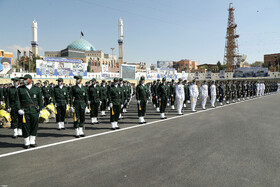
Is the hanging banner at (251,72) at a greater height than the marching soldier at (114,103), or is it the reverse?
the hanging banner at (251,72)

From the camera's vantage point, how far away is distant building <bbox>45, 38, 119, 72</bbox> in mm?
110188

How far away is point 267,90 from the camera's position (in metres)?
32.2

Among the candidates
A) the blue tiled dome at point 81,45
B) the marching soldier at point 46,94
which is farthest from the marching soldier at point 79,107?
the blue tiled dome at point 81,45

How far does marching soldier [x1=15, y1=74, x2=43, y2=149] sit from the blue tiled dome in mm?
129327

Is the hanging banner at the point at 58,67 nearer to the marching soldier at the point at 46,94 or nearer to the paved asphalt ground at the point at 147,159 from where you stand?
the marching soldier at the point at 46,94

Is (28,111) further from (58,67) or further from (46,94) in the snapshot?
(58,67)

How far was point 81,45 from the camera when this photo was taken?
131m

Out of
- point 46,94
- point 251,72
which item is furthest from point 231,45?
point 46,94

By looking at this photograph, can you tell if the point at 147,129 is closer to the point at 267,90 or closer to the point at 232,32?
the point at 267,90

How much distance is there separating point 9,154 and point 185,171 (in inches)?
181

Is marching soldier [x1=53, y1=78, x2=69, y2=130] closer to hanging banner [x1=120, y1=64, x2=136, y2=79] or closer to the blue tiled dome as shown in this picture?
hanging banner [x1=120, y1=64, x2=136, y2=79]

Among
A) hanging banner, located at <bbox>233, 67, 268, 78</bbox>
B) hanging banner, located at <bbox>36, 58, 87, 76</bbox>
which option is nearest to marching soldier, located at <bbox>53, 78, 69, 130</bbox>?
hanging banner, located at <bbox>36, 58, 87, 76</bbox>

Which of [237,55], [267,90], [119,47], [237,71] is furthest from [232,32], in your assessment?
[267,90]

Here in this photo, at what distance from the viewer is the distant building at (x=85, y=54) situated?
110 meters
